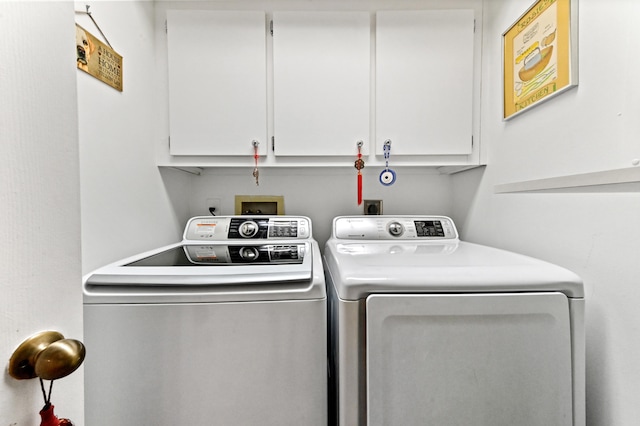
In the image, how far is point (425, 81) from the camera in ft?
4.16

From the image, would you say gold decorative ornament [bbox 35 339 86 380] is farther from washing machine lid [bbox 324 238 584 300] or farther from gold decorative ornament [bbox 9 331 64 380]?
washing machine lid [bbox 324 238 584 300]

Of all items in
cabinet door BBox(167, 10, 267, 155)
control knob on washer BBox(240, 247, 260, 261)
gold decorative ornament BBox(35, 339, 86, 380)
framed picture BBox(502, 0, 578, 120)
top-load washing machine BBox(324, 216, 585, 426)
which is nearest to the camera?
gold decorative ornament BBox(35, 339, 86, 380)

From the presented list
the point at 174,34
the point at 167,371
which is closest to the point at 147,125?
the point at 174,34

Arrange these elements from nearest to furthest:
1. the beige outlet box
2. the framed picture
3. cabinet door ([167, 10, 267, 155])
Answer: the framed picture, cabinet door ([167, 10, 267, 155]), the beige outlet box

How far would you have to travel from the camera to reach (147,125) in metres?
1.21

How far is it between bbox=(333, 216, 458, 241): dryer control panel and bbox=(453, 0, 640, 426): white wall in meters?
0.40

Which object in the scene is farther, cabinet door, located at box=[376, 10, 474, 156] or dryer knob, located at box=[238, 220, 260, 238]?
dryer knob, located at box=[238, 220, 260, 238]

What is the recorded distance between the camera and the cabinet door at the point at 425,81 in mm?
1252

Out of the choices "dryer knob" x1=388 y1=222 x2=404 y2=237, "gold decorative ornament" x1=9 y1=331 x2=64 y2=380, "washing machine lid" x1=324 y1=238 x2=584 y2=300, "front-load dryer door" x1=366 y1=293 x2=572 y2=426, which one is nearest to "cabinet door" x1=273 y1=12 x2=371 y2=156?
"dryer knob" x1=388 y1=222 x2=404 y2=237

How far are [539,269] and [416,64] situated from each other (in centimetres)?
104

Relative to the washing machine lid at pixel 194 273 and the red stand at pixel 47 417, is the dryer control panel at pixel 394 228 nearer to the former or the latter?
the washing machine lid at pixel 194 273

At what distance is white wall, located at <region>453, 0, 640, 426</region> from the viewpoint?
679 millimetres

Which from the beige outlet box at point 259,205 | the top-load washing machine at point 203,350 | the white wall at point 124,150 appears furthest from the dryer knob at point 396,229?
the white wall at point 124,150

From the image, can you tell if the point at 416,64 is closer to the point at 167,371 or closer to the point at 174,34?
the point at 174,34
